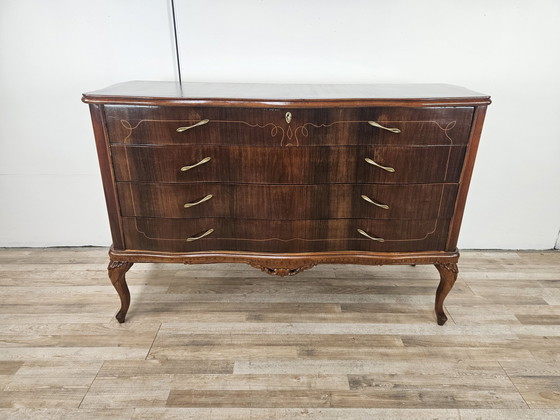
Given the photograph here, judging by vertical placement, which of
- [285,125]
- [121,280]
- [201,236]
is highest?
[285,125]

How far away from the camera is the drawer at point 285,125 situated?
1.36 m

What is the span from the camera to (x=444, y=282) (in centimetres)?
168

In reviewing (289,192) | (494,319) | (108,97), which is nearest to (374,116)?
(289,192)

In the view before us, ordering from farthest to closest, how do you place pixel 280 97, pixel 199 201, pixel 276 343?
pixel 276 343
pixel 199 201
pixel 280 97

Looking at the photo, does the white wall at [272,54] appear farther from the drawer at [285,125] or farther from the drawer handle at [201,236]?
the drawer handle at [201,236]

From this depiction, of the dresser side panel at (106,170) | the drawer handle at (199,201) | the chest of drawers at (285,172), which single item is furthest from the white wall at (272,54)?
the drawer handle at (199,201)

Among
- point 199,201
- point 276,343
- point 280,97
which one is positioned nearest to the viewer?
point 280,97

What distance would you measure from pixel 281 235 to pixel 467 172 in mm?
777

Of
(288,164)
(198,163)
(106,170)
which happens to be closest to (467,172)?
(288,164)

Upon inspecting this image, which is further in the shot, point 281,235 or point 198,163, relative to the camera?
point 281,235

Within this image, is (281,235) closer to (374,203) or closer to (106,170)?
(374,203)

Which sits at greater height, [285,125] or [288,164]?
[285,125]

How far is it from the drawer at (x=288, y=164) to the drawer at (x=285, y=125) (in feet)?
0.10

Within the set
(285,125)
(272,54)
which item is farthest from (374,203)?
(272,54)
